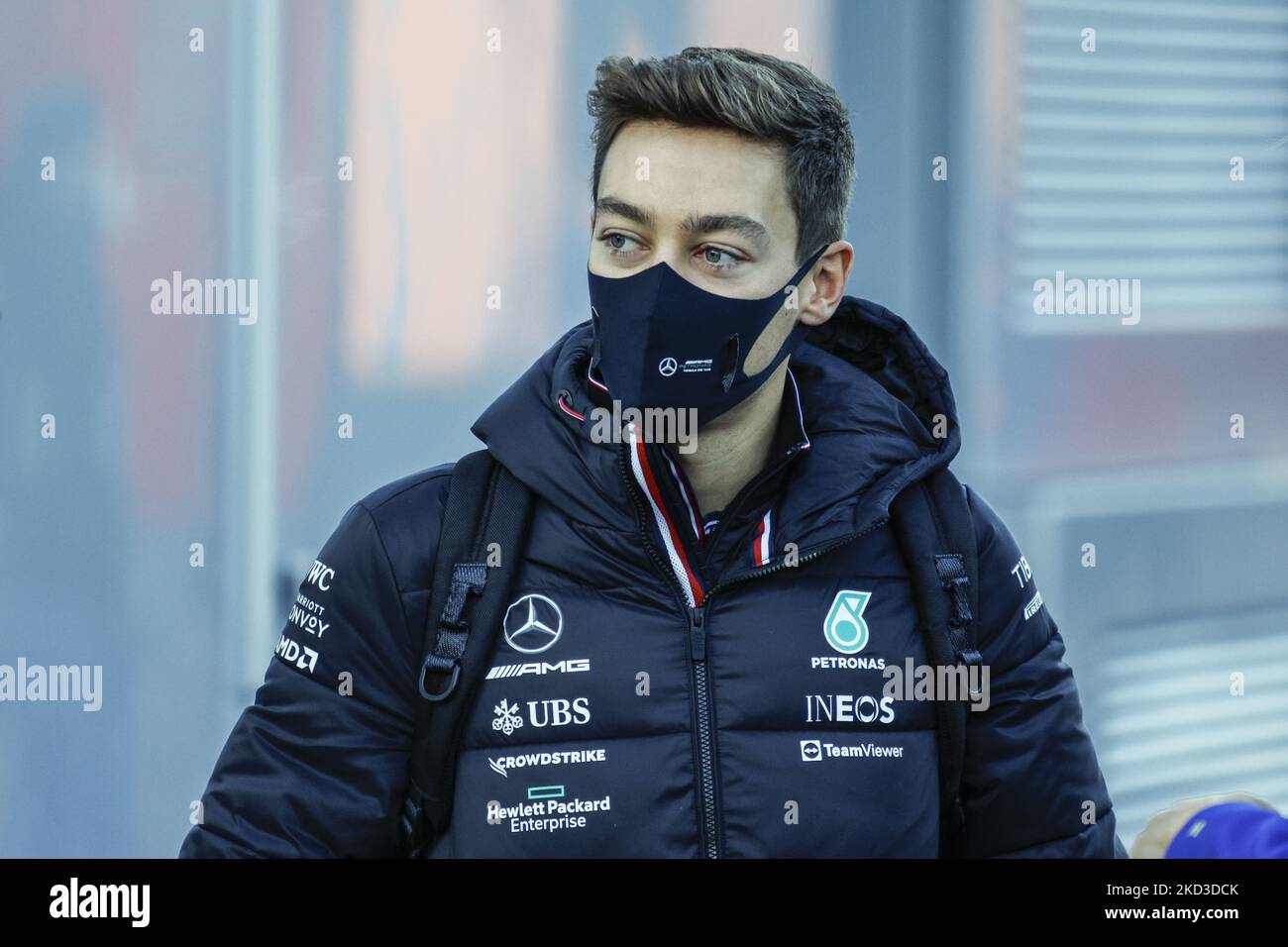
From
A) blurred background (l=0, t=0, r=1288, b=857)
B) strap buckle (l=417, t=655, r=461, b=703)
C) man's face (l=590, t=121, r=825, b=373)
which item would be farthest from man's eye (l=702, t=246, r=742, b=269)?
blurred background (l=0, t=0, r=1288, b=857)

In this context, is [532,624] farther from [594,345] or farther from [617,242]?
[617,242]

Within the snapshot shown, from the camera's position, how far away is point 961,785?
209 cm

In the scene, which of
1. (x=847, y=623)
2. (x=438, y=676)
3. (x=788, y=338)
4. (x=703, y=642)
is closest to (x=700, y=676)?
(x=703, y=642)

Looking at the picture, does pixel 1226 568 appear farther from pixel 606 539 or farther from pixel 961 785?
pixel 606 539

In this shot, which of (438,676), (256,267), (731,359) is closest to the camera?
(438,676)

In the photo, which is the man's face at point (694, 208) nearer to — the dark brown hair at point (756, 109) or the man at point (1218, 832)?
the dark brown hair at point (756, 109)

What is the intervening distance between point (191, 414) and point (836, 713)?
1720 millimetres

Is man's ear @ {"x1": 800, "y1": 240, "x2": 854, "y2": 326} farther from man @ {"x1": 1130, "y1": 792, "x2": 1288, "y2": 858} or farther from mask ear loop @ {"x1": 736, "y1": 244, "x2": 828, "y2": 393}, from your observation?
man @ {"x1": 1130, "y1": 792, "x2": 1288, "y2": 858}

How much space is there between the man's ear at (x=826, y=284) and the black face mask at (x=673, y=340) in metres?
0.11

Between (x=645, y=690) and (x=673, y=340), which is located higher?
(x=673, y=340)

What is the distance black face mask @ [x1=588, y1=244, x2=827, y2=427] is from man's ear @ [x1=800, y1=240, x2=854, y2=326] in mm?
113

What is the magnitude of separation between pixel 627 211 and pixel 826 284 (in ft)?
1.34

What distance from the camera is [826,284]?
2.30 metres

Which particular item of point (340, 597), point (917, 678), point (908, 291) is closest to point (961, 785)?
point (917, 678)
